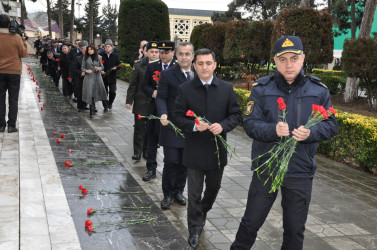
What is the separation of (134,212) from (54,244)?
117cm

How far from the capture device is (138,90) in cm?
739

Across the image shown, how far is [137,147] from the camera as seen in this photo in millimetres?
7469

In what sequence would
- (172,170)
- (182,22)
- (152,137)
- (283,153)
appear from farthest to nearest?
Result: (182,22) → (152,137) → (172,170) → (283,153)

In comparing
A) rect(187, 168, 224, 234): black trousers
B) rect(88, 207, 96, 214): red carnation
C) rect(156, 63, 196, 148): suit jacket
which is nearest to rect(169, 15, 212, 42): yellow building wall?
rect(156, 63, 196, 148): suit jacket

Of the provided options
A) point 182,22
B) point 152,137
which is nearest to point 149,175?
point 152,137

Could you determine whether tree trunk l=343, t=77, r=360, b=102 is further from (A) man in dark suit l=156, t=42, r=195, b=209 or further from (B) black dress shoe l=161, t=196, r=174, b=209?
(B) black dress shoe l=161, t=196, r=174, b=209

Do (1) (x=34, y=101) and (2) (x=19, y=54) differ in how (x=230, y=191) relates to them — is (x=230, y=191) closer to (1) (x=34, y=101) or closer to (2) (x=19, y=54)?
(2) (x=19, y=54)

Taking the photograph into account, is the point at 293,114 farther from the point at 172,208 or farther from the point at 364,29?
the point at 364,29

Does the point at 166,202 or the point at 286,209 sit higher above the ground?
the point at 286,209

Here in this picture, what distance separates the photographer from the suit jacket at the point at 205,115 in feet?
13.3

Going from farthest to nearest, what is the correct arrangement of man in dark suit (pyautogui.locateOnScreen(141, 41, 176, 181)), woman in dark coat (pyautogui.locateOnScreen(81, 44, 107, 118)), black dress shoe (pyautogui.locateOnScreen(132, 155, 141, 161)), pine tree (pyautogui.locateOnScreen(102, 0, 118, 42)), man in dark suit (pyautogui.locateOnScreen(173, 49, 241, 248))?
pine tree (pyautogui.locateOnScreen(102, 0, 118, 42)) → woman in dark coat (pyautogui.locateOnScreen(81, 44, 107, 118)) → black dress shoe (pyautogui.locateOnScreen(132, 155, 141, 161)) → man in dark suit (pyautogui.locateOnScreen(141, 41, 176, 181)) → man in dark suit (pyautogui.locateOnScreen(173, 49, 241, 248))

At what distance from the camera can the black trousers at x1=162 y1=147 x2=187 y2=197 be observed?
508cm

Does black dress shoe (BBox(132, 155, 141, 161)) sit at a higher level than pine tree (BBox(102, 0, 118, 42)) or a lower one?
lower

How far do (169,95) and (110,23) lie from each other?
72689 millimetres
